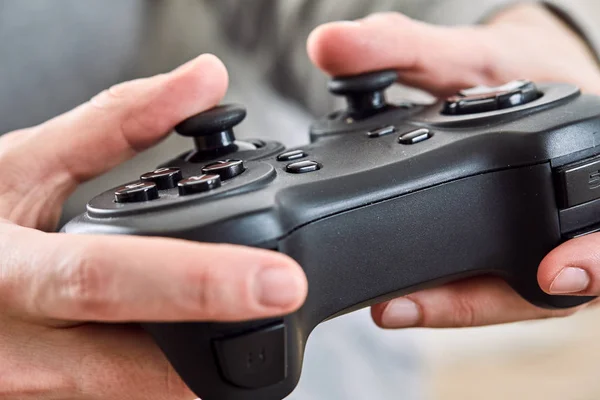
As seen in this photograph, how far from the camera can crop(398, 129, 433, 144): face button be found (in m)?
0.44

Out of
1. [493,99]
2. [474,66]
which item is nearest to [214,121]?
[493,99]

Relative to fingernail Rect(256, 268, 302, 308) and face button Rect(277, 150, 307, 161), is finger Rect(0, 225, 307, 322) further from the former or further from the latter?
face button Rect(277, 150, 307, 161)

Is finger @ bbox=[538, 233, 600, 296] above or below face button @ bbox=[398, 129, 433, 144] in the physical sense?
below

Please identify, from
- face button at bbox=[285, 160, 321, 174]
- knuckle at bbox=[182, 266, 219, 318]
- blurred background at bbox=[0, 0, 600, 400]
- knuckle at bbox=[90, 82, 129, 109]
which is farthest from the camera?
blurred background at bbox=[0, 0, 600, 400]

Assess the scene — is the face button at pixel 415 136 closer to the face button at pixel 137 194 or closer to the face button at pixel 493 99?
the face button at pixel 493 99

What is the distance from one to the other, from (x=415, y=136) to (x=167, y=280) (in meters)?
0.19

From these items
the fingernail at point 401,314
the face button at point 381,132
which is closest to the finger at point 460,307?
the fingernail at point 401,314

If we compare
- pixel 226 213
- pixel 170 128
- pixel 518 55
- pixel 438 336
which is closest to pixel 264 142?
pixel 170 128

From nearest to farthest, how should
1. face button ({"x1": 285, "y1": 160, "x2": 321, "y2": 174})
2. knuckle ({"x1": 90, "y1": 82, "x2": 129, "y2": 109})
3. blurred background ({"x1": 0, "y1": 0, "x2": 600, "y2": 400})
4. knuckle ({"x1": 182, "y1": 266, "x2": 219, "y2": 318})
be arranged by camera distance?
knuckle ({"x1": 182, "y1": 266, "x2": 219, "y2": 318})
face button ({"x1": 285, "y1": 160, "x2": 321, "y2": 174})
knuckle ({"x1": 90, "y1": 82, "x2": 129, "y2": 109})
blurred background ({"x1": 0, "y1": 0, "x2": 600, "y2": 400})

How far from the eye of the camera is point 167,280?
0.99ft

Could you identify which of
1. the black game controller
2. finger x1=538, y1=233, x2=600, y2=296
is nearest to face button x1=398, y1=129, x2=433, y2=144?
the black game controller

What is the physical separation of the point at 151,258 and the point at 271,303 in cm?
5

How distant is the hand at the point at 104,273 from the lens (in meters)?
0.30

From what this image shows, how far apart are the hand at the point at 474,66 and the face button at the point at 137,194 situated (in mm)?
193
